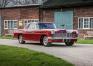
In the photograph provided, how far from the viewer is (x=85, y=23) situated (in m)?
39.8

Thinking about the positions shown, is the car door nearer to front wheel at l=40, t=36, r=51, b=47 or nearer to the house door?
front wheel at l=40, t=36, r=51, b=47

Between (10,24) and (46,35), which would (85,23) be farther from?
(46,35)

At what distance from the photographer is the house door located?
40.8 meters

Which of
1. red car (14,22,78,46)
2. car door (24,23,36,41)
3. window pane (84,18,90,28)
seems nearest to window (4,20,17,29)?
window pane (84,18,90,28)

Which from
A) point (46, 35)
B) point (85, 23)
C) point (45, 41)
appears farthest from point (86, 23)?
point (46, 35)

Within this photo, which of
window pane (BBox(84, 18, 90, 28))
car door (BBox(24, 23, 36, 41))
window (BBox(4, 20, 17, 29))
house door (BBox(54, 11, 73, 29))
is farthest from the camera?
window (BBox(4, 20, 17, 29))

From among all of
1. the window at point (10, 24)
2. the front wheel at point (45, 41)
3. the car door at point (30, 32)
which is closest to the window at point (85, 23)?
the window at point (10, 24)

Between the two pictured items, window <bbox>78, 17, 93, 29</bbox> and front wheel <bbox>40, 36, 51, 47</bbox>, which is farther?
window <bbox>78, 17, 93, 29</bbox>

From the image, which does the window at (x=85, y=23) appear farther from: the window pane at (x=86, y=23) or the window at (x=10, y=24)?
the window at (x=10, y=24)

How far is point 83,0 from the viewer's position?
131ft

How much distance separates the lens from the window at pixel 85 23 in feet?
129

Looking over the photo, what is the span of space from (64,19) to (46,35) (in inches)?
654

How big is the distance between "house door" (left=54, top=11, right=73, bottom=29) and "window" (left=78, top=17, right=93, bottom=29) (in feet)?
3.29

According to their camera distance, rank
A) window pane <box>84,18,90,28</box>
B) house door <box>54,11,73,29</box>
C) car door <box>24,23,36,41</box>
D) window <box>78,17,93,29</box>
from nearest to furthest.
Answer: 1. car door <box>24,23,36,41</box>
2. window <box>78,17,93,29</box>
3. window pane <box>84,18,90,28</box>
4. house door <box>54,11,73,29</box>
